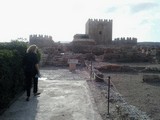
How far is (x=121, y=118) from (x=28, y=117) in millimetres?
2366

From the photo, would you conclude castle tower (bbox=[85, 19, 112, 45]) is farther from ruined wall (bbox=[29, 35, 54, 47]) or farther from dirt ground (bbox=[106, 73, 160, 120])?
dirt ground (bbox=[106, 73, 160, 120])

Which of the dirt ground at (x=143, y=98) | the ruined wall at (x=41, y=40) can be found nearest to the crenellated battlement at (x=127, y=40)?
the ruined wall at (x=41, y=40)

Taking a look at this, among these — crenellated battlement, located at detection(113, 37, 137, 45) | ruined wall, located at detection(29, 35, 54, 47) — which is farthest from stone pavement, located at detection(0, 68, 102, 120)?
crenellated battlement, located at detection(113, 37, 137, 45)

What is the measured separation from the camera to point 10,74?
8883 mm

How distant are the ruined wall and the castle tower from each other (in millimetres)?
14449

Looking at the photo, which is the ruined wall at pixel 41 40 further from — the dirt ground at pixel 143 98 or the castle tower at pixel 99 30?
the dirt ground at pixel 143 98

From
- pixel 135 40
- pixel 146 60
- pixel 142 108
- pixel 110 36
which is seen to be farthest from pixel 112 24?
pixel 142 108

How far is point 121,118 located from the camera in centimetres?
804

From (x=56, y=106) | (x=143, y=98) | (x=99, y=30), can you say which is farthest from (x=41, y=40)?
(x=56, y=106)

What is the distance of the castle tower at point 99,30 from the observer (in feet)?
209

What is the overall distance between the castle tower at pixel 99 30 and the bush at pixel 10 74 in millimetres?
52658

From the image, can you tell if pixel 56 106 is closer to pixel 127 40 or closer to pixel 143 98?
pixel 143 98

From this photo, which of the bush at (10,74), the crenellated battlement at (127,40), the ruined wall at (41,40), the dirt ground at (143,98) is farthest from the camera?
the crenellated battlement at (127,40)

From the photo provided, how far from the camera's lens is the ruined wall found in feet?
157
